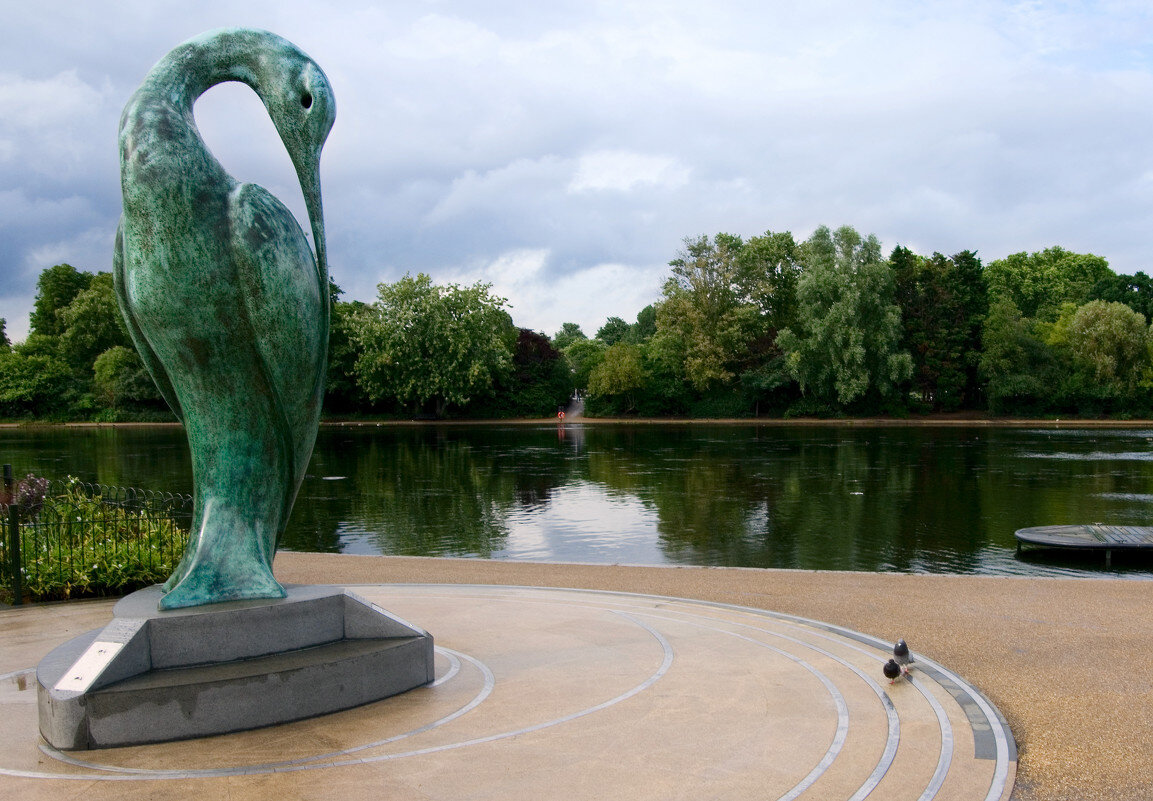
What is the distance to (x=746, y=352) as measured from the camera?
215 feet

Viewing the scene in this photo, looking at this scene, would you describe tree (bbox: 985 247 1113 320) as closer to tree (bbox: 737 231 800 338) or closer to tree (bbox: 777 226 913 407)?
tree (bbox: 737 231 800 338)

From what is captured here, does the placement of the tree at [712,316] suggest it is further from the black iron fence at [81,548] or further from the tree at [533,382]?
the black iron fence at [81,548]

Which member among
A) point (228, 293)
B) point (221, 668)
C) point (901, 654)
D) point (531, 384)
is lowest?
point (901, 654)

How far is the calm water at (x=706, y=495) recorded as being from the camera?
54.4 ft

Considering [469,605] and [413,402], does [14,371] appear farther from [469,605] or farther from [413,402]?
[469,605]

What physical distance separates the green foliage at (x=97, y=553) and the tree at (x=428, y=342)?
47.7 metres

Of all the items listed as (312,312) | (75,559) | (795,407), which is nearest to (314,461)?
(75,559)

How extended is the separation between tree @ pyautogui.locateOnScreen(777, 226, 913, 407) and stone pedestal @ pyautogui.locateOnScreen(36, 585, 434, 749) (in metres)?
53.5

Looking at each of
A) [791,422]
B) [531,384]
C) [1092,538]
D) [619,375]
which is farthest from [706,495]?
[531,384]

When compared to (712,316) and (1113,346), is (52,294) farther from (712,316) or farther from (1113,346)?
(1113,346)

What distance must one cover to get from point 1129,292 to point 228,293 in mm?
78057

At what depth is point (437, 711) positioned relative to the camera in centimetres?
618

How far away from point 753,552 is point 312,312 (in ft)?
36.8

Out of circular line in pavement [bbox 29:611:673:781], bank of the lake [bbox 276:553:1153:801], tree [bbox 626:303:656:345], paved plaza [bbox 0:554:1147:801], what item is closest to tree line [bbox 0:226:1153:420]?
tree [bbox 626:303:656:345]
